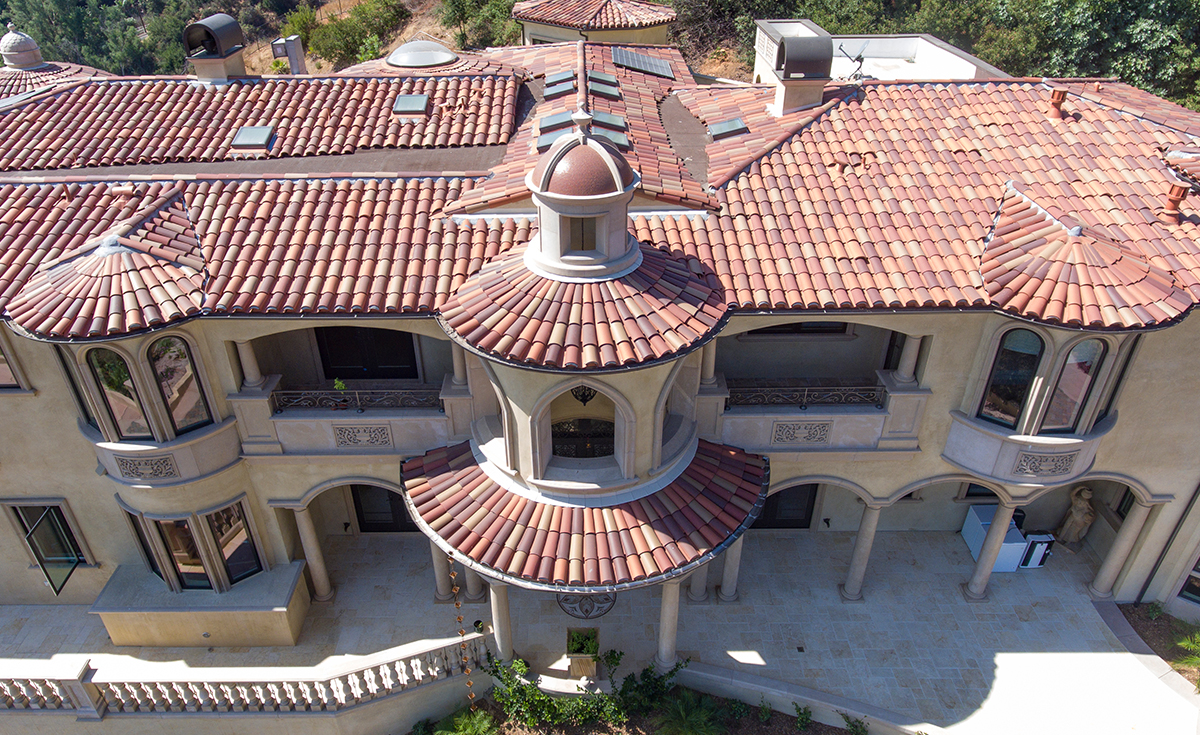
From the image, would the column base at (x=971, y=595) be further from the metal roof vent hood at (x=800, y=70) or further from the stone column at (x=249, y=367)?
the stone column at (x=249, y=367)

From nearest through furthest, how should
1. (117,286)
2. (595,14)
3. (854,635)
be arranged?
1. (117,286)
2. (854,635)
3. (595,14)

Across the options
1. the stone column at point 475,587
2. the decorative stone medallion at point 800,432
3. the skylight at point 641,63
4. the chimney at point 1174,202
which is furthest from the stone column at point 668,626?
the skylight at point 641,63

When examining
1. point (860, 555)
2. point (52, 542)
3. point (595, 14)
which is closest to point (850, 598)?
point (860, 555)

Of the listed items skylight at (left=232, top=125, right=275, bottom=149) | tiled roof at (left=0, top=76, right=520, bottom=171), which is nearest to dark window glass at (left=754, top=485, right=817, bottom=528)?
tiled roof at (left=0, top=76, right=520, bottom=171)

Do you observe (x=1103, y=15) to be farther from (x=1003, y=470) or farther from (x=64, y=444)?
(x=64, y=444)

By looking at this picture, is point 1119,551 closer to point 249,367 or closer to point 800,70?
point 800,70

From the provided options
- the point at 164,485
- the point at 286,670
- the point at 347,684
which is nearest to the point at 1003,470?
the point at 347,684
